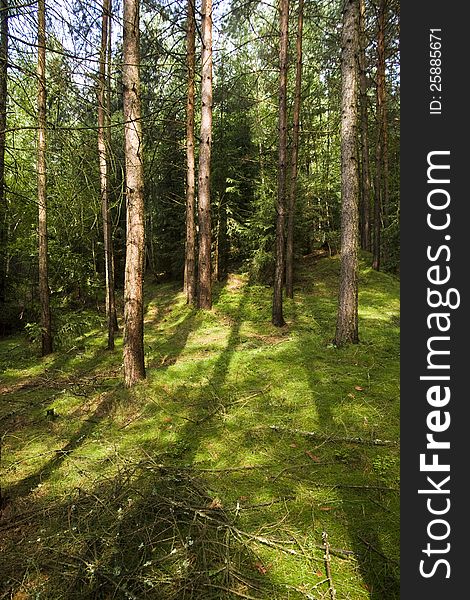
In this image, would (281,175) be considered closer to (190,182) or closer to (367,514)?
(190,182)

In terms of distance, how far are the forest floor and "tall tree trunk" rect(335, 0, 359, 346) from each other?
2.20 feet

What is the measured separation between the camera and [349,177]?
274 inches

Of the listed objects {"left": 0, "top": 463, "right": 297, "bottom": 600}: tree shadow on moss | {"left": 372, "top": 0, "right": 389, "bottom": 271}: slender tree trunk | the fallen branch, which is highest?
{"left": 372, "top": 0, "right": 389, "bottom": 271}: slender tree trunk

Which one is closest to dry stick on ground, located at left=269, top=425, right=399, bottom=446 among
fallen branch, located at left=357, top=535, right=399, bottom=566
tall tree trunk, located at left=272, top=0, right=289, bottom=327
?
fallen branch, located at left=357, top=535, right=399, bottom=566

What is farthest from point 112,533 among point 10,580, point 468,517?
point 468,517

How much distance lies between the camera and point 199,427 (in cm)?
492

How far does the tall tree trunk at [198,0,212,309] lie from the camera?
10.9m

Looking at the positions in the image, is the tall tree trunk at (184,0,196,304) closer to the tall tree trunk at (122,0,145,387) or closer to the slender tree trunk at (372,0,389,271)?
the slender tree trunk at (372,0,389,271)

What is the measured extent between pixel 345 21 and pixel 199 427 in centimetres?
737

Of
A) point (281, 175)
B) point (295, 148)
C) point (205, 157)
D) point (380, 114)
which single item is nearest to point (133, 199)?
point (281, 175)

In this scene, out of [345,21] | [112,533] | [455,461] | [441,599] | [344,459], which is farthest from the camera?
[345,21]

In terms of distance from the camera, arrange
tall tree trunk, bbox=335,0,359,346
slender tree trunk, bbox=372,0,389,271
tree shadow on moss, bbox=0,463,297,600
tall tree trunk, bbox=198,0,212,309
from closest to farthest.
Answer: tree shadow on moss, bbox=0,463,297,600
tall tree trunk, bbox=335,0,359,346
tall tree trunk, bbox=198,0,212,309
slender tree trunk, bbox=372,0,389,271

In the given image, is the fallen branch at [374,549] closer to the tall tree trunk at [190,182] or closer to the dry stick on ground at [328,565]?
the dry stick on ground at [328,565]

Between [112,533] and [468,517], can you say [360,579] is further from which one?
[112,533]
